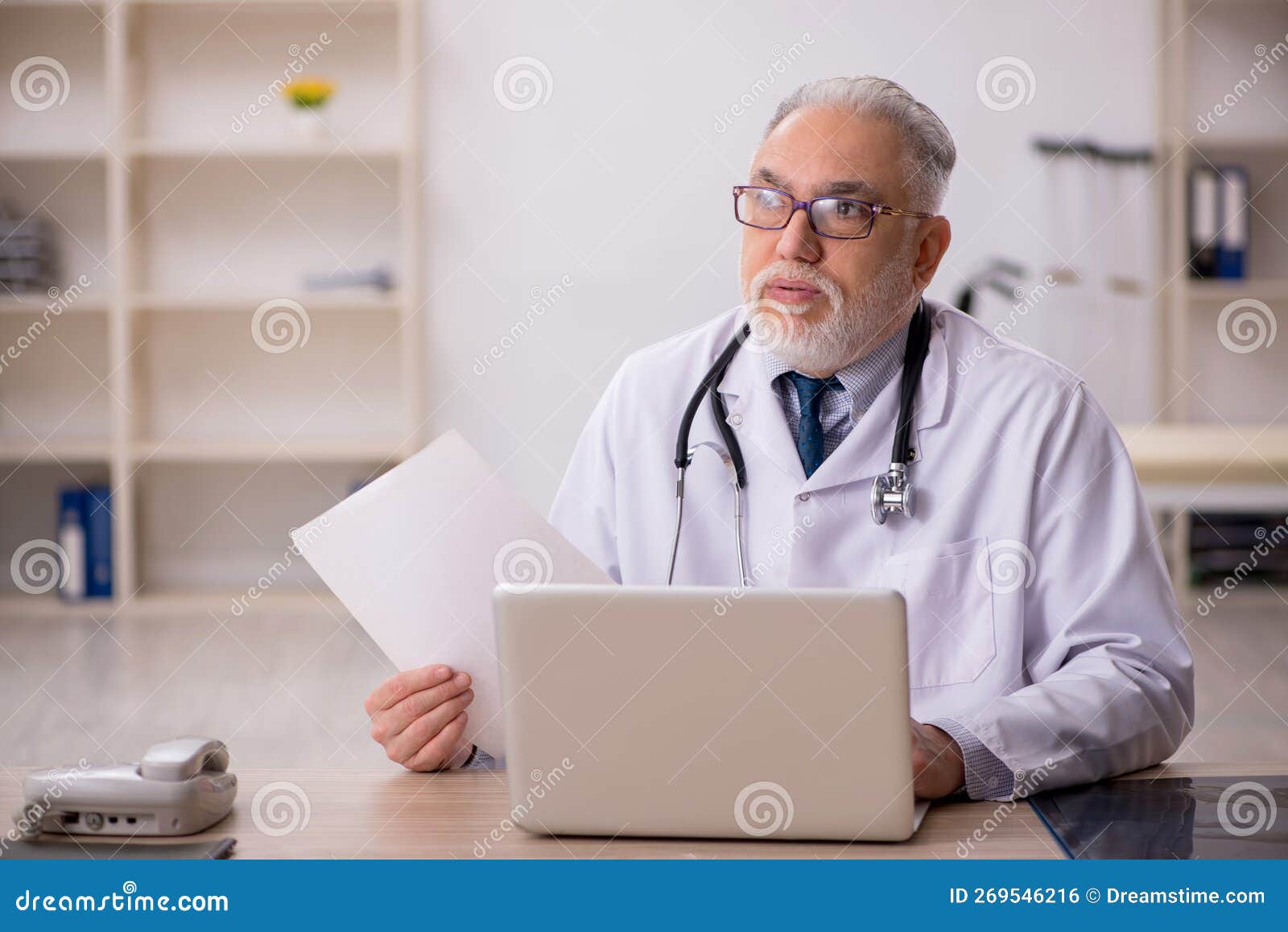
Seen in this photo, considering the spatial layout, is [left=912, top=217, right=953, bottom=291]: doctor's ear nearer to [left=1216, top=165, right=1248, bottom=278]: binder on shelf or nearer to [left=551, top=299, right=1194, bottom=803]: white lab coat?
[left=551, top=299, right=1194, bottom=803]: white lab coat

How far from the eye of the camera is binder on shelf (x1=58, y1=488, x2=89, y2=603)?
453 centimetres

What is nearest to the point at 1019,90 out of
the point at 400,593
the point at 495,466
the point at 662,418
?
the point at 495,466

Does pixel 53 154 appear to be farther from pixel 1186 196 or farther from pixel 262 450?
pixel 1186 196

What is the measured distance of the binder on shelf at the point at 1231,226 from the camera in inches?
182

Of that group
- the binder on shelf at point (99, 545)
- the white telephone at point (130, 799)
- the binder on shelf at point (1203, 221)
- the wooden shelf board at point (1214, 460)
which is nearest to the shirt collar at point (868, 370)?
the white telephone at point (130, 799)

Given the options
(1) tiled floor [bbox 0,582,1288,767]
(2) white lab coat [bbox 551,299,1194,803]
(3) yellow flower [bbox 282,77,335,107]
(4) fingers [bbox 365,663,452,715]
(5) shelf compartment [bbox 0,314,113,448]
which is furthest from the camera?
(5) shelf compartment [bbox 0,314,113,448]

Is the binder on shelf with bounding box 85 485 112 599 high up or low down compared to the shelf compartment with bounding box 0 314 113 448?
down

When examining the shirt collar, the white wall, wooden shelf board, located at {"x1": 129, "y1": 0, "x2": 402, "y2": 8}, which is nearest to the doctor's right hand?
the shirt collar

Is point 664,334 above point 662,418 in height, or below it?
above

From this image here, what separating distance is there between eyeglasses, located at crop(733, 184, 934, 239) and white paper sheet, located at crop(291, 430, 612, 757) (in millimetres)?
620

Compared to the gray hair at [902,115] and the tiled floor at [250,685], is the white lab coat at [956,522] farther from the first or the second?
the tiled floor at [250,685]

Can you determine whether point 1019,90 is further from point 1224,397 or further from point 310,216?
point 310,216

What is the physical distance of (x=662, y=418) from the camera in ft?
5.64

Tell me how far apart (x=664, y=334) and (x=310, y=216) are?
1372 mm
